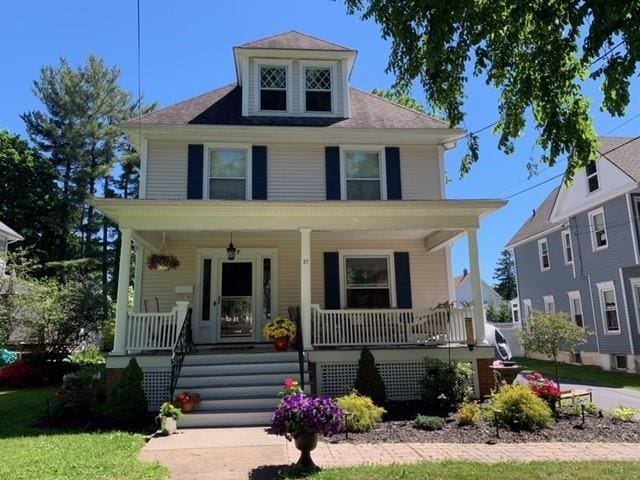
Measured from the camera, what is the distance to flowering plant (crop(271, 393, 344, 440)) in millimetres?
5773

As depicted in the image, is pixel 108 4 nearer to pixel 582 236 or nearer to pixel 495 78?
pixel 495 78

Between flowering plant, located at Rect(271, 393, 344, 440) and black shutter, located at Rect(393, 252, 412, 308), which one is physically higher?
black shutter, located at Rect(393, 252, 412, 308)

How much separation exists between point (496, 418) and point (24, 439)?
7332 millimetres

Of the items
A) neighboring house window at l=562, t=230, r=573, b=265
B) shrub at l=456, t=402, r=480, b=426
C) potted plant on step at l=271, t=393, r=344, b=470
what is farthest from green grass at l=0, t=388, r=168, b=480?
neighboring house window at l=562, t=230, r=573, b=265

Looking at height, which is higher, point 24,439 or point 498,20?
point 498,20

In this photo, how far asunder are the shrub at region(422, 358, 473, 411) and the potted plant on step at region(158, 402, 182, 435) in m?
4.57

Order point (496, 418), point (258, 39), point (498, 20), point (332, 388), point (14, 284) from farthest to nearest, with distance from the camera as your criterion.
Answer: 1. point (14, 284)
2. point (258, 39)
3. point (332, 388)
4. point (496, 418)
5. point (498, 20)

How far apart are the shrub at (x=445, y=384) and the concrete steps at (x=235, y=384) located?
2.34 metres

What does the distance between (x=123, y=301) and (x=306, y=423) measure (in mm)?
5464

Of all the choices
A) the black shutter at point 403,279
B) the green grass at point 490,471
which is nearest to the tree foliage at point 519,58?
the green grass at point 490,471

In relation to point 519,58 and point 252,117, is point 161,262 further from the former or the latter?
point 519,58

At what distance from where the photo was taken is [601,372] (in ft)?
57.6

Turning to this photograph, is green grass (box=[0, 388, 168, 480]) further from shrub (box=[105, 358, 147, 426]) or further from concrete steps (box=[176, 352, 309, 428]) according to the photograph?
concrete steps (box=[176, 352, 309, 428])

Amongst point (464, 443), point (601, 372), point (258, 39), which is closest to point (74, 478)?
point (464, 443)
